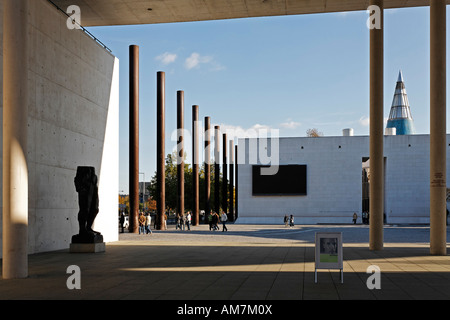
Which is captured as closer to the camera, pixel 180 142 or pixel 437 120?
pixel 437 120

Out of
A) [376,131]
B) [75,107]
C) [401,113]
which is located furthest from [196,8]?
[401,113]

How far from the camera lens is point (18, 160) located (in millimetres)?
12805

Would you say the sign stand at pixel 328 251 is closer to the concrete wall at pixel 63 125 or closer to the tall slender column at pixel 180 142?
the concrete wall at pixel 63 125

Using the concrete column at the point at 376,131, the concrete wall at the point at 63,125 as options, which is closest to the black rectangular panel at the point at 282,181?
the concrete wall at the point at 63,125

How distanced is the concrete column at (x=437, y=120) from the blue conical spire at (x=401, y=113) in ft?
280

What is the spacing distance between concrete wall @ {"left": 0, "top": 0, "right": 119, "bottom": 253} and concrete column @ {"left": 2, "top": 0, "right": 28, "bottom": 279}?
723 centimetres

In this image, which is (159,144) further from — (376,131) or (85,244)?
(376,131)

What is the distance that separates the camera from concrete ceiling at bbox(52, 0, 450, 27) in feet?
Answer: 82.2

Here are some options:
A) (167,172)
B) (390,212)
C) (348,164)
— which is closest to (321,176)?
(348,164)

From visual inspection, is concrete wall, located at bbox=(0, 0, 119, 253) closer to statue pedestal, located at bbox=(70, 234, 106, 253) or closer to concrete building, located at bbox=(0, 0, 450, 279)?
concrete building, located at bbox=(0, 0, 450, 279)

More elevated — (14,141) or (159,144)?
(159,144)

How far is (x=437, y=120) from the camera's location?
66.0 feet

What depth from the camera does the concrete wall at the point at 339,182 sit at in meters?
63.0

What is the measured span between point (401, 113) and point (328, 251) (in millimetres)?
97187
